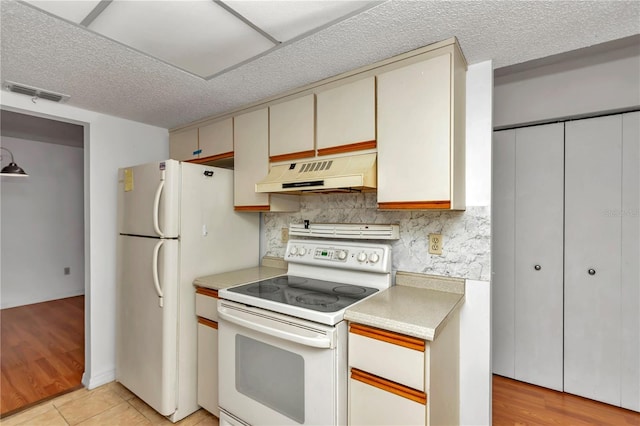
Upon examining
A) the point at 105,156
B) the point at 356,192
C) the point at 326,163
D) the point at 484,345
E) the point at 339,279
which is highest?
the point at 105,156

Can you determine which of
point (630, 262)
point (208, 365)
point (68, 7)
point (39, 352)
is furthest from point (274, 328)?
point (39, 352)

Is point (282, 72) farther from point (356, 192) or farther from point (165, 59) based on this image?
point (356, 192)

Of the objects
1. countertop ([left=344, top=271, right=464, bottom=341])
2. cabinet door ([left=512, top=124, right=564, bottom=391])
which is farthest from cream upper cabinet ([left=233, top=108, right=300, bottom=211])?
cabinet door ([left=512, top=124, right=564, bottom=391])

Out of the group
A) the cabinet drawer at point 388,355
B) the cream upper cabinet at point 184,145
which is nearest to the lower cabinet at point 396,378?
the cabinet drawer at point 388,355

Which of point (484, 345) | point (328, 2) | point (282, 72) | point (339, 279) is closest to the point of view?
point (328, 2)

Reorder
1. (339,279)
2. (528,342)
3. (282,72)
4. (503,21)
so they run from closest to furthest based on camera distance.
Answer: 1. (503,21)
2. (282,72)
3. (339,279)
4. (528,342)

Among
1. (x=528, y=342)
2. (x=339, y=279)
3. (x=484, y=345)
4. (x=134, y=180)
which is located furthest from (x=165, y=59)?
(x=528, y=342)

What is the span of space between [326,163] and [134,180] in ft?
4.70

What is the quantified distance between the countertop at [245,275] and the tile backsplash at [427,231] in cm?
48

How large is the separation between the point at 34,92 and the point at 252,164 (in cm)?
150

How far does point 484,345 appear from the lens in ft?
5.65

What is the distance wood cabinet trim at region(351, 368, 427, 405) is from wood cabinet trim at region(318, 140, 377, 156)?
113 centimetres

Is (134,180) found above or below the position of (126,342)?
above

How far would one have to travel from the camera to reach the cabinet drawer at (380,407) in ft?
4.17
